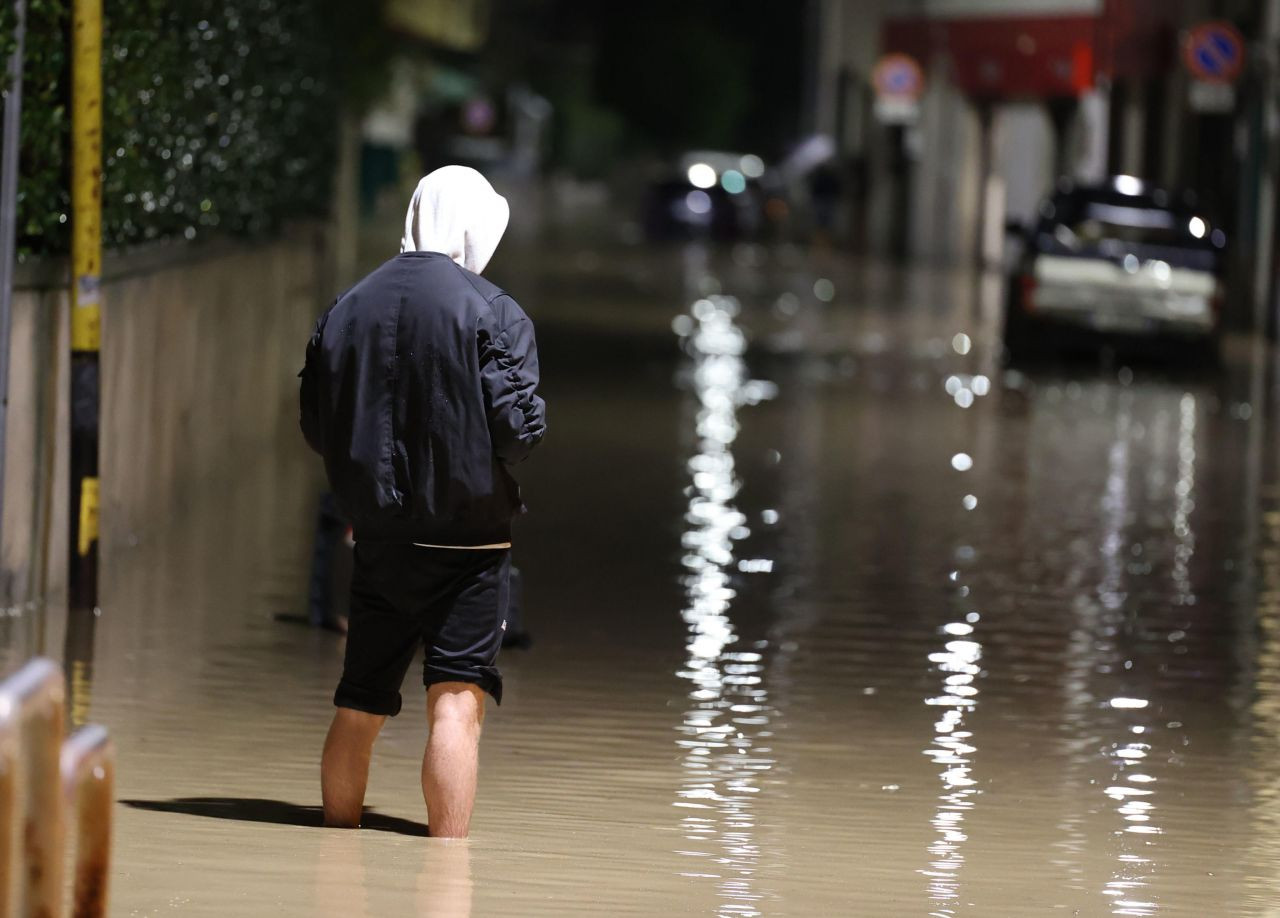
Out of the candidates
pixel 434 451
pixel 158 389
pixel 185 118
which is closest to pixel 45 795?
pixel 434 451

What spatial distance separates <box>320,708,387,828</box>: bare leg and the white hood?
1.10 m

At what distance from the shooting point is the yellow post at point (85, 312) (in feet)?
30.2

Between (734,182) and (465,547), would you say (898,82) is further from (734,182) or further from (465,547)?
(465,547)

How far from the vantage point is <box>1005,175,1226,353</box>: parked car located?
896 inches

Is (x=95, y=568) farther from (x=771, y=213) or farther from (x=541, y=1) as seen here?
(x=541, y=1)

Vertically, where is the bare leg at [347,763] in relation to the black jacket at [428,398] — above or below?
below

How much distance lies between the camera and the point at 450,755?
6.04 metres

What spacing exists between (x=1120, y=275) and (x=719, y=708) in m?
15.1

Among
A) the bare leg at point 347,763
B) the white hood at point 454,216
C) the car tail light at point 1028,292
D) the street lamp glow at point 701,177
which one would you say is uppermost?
the street lamp glow at point 701,177

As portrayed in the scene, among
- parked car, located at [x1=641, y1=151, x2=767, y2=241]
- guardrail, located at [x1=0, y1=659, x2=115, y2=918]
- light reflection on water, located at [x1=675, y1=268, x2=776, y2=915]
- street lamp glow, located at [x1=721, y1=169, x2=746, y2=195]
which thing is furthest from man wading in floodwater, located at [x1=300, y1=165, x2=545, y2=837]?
street lamp glow, located at [x1=721, y1=169, x2=746, y2=195]

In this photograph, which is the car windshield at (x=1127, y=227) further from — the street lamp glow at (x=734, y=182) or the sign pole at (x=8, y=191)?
the street lamp glow at (x=734, y=182)

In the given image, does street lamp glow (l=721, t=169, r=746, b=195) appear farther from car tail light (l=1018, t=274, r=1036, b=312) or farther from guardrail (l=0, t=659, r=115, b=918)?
guardrail (l=0, t=659, r=115, b=918)

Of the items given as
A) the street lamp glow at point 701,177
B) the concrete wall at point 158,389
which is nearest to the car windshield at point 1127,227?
the concrete wall at point 158,389

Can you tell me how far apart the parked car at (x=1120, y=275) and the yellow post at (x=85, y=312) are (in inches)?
570
